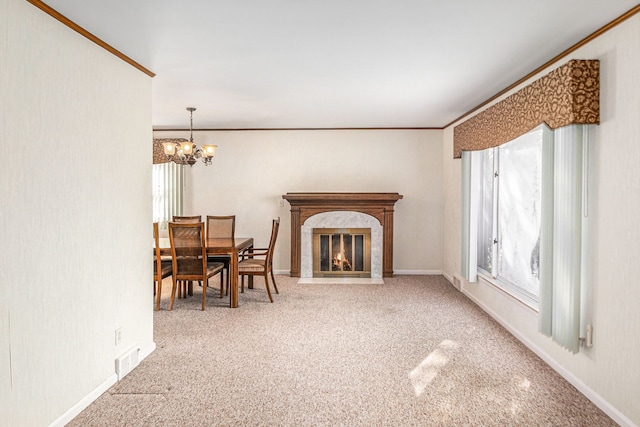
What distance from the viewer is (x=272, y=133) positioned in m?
6.82

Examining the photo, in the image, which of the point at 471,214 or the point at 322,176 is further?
the point at 322,176

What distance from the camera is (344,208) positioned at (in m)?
6.49

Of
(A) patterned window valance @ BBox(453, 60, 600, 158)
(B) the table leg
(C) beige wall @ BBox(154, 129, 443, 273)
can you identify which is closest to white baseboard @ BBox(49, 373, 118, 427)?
(B) the table leg

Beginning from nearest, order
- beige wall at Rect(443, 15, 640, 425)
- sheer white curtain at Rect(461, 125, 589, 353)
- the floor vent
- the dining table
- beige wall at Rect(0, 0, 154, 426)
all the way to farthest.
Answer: beige wall at Rect(0, 0, 154, 426), beige wall at Rect(443, 15, 640, 425), sheer white curtain at Rect(461, 125, 589, 353), the floor vent, the dining table

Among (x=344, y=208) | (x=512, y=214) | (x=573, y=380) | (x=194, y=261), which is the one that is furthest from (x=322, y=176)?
(x=573, y=380)

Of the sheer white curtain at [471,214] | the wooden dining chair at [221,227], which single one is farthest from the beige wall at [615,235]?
the wooden dining chair at [221,227]

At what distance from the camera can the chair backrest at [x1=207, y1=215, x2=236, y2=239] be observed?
6.00m

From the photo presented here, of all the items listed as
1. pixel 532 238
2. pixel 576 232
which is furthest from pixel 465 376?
pixel 532 238

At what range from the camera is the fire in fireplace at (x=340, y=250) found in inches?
258

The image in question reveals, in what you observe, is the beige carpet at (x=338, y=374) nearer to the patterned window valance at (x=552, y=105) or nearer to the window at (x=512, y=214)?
the window at (x=512, y=214)

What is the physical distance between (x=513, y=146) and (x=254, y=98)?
9.20 feet

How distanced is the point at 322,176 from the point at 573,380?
4.66 m

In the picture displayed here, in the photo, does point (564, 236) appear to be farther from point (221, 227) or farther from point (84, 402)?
point (221, 227)

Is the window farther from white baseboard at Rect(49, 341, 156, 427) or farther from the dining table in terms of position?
white baseboard at Rect(49, 341, 156, 427)
